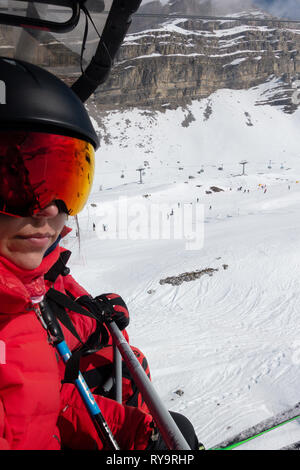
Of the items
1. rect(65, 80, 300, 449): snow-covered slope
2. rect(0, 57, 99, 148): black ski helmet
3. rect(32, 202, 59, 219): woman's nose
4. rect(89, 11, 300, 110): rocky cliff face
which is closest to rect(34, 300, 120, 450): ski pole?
rect(32, 202, 59, 219): woman's nose

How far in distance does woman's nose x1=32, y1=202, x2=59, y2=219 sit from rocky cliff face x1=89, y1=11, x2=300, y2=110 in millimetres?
111969

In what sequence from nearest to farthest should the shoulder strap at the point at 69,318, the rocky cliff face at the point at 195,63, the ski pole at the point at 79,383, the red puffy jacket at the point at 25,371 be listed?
the red puffy jacket at the point at 25,371, the ski pole at the point at 79,383, the shoulder strap at the point at 69,318, the rocky cliff face at the point at 195,63

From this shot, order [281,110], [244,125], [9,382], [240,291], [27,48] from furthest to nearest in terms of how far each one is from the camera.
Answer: [281,110], [244,125], [240,291], [27,48], [9,382]

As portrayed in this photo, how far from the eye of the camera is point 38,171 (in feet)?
4.54

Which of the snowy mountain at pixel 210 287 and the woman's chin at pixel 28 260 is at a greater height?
the woman's chin at pixel 28 260

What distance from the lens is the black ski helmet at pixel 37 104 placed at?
1.33m

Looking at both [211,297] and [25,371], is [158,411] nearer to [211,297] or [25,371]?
[25,371]

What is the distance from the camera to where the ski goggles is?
51.4 inches

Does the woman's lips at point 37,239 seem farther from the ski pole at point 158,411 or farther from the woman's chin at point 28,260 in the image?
the ski pole at point 158,411

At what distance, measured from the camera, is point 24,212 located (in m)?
1.36

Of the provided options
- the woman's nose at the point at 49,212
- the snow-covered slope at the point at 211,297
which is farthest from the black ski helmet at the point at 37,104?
the snow-covered slope at the point at 211,297
